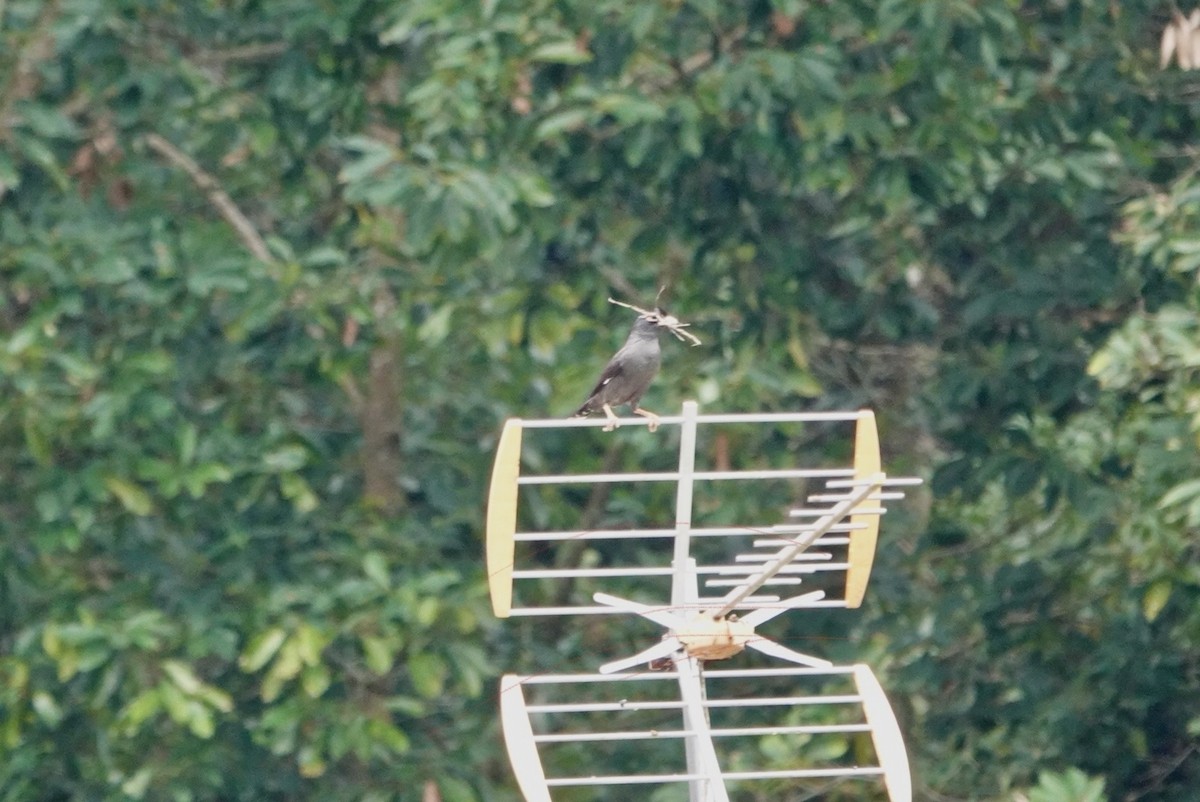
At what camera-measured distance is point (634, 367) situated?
4.34 m

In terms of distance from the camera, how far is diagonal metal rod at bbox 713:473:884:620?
3.30 meters

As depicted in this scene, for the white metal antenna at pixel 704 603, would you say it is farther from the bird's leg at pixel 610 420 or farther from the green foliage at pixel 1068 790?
the green foliage at pixel 1068 790

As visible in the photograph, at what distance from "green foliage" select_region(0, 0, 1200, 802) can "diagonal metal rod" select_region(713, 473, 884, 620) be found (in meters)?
2.19

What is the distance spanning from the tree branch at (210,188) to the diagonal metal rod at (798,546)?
11.0ft

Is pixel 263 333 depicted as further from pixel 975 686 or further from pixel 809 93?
pixel 975 686

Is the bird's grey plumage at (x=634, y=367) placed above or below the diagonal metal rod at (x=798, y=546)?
below

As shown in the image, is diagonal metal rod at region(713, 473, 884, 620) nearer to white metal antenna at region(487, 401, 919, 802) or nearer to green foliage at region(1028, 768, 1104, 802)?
white metal antenna at region(487, 401, 919, 802)

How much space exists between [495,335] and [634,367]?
191 cm

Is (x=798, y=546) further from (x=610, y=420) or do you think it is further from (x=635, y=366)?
(x=635, y=366)

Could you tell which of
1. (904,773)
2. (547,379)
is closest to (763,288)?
(547,379)

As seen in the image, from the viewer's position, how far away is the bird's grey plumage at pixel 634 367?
4336 millimetres

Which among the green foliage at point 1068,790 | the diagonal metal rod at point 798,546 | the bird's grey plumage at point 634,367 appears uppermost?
the diagonal metal rod at point 798,546

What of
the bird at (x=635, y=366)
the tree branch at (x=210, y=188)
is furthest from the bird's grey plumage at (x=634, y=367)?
the tree branch at (x=210, y=188)

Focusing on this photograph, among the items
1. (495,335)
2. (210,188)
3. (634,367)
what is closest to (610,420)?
(634,367)
